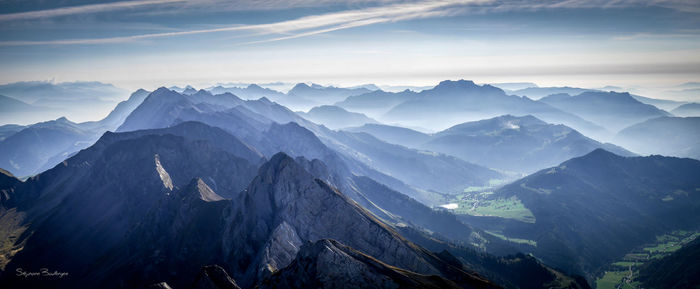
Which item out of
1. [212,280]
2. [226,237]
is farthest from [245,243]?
[212,280]

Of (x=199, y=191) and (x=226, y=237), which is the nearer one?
(x=226, y=237)

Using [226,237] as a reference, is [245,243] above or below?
above

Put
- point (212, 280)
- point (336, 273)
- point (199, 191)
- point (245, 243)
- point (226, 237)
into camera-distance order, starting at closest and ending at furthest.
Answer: point (336, 273) < point (212, 280) < point (245, 243) < point (226, 237) < point (199, 191)

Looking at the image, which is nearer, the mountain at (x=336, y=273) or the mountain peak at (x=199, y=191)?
the mountain at (x=336, y=273)

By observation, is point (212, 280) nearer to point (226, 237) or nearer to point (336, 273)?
point (336, 273)

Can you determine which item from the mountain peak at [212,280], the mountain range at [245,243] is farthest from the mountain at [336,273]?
the mountain peak at [212,280]

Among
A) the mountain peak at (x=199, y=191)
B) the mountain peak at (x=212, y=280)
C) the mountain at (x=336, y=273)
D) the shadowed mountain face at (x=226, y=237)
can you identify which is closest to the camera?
the mountain at (x=336, y=273)

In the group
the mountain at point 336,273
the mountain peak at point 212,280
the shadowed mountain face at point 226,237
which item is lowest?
the shadowed mountain face at point 226,237

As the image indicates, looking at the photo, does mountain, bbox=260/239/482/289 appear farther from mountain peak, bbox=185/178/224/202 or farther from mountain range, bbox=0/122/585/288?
mountain peak, bbox=185/178/224/202

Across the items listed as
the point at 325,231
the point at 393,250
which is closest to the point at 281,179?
the point at 325,231

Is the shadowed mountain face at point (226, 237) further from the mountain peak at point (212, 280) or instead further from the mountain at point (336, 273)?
the mountain at point (336, 273)

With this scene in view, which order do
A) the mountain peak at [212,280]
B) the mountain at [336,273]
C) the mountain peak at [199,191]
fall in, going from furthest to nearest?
the mountain peak at [199,191]
the mountain peak at [212,280]
the mountain at [336,273]

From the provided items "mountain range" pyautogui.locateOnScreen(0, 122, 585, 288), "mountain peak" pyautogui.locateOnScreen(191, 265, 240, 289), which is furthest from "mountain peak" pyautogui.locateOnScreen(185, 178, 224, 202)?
"mountain peak" pyautogui.locateOnScreen(191, 265, 240, 289)
